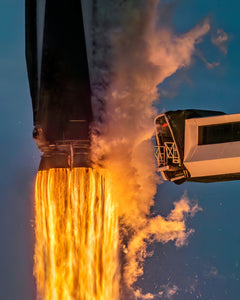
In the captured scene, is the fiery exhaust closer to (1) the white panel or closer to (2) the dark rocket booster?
(2) the dark rocket booster

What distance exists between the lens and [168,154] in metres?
11.0

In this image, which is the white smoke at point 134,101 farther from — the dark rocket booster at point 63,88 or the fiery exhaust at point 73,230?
the fiery exhaust at point 73,230

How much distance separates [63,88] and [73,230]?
3.91 m

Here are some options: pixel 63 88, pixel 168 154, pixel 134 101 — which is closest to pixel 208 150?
pixel 168 154

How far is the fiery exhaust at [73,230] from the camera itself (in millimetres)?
10266

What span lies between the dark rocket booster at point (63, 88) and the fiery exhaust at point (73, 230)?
1.85 ft

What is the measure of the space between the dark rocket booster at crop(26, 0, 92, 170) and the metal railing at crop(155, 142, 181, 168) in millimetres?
2305

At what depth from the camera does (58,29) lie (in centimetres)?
1002

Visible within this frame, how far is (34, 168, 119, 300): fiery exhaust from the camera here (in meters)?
10.3

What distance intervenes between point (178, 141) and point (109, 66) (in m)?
2.89

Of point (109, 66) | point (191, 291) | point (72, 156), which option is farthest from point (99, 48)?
point (191, 291)

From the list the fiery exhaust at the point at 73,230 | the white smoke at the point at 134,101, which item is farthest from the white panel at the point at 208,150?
the fiery exhaust at the point at 73,230

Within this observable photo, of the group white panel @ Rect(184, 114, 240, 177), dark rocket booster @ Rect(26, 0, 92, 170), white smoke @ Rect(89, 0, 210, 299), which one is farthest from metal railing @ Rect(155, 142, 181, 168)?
dark rocket booster @ Rect(26, 0, 92, 170)

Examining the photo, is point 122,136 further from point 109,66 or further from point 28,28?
point 28,28
